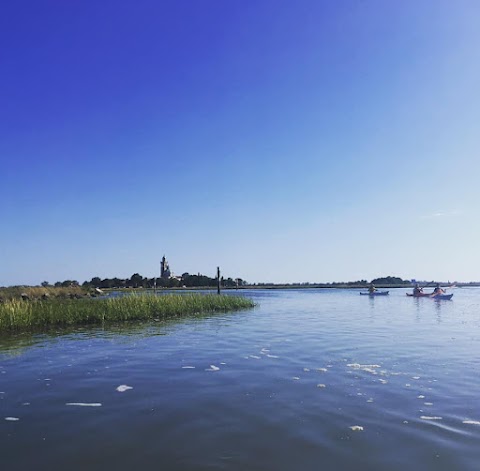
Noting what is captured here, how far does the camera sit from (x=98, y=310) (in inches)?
1230

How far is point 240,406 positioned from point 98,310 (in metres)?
24.2

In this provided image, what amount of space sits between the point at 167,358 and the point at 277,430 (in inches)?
352

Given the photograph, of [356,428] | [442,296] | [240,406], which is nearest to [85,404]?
[240,406]

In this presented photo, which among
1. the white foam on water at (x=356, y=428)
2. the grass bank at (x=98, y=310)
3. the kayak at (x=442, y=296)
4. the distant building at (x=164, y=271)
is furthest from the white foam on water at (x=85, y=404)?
the distant building at (x=164, y=271)

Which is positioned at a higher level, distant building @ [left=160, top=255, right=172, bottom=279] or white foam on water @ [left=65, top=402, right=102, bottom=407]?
distant building @ [left=160, top=255, right=172, bottom=279]

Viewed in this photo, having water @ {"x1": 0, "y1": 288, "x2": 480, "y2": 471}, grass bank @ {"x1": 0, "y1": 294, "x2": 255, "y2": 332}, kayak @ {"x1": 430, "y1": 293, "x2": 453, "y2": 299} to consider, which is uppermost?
grass bank @ {"x1": 0, "y1": 294, "x2": 255, "y2": 332}

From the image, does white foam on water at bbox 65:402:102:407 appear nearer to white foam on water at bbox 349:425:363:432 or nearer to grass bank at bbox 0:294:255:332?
white foam on water at bbox 349:425:363:432

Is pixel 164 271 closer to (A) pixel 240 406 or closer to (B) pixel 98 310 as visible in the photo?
(B) pixel 98 310

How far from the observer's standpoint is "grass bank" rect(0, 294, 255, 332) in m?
25.7

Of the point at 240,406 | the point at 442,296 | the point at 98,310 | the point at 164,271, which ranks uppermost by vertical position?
the point at 164,271

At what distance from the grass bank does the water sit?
22.5 ft

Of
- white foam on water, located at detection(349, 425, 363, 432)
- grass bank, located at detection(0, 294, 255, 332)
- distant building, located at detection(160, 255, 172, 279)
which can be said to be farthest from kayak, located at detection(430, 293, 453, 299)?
distant building, located at detection(160, 255, 172, 279)

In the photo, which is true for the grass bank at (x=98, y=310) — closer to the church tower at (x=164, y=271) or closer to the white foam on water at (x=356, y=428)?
the white foam on water at (x=356, y=428)

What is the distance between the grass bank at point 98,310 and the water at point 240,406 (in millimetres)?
6871
